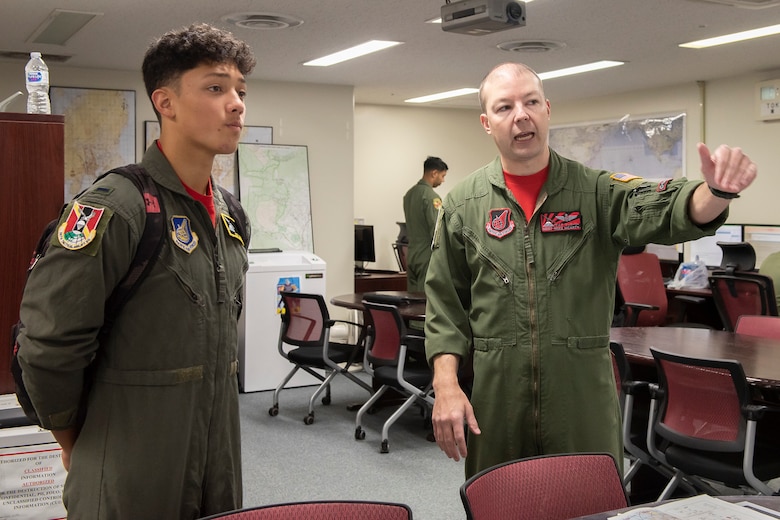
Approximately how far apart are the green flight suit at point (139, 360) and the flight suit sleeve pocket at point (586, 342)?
94cm

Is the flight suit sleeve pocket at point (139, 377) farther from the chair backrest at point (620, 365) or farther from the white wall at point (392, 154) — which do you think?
the white wall at point (392, 154)

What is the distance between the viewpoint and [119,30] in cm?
591

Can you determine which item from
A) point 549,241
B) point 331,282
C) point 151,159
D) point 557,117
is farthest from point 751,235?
point 151,159

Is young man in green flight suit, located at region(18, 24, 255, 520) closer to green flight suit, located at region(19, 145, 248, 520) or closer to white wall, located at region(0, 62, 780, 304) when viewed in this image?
green flight suit, located at region(19, 145, 248, 520)

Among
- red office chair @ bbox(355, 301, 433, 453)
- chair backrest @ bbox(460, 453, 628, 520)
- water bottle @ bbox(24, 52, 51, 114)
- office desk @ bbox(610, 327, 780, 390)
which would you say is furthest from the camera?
red office chair @ bbox(355, 301, 433, 453)

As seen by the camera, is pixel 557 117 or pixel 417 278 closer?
pixel 417 278

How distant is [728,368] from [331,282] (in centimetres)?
563

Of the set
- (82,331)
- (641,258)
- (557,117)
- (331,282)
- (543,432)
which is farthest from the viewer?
(557,117)

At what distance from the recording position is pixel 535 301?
224 centimetres

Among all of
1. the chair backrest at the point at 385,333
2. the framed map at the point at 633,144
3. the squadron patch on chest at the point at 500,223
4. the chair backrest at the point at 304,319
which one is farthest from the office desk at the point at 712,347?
the framed map at the point at 633,144

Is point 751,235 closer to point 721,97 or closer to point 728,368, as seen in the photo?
point 721,97

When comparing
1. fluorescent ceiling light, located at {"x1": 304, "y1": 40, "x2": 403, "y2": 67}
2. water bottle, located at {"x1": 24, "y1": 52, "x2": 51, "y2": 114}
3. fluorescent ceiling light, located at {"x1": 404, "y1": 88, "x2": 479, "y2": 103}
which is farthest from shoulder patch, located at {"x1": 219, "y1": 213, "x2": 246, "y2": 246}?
fluorescent ceiling light, located at {"x1": 404, "y1": 88, "x2": 479, "y2": 103}

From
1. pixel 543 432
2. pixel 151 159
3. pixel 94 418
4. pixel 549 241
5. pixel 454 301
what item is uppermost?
pixel 151 159

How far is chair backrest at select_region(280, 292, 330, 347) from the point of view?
6.07 m
